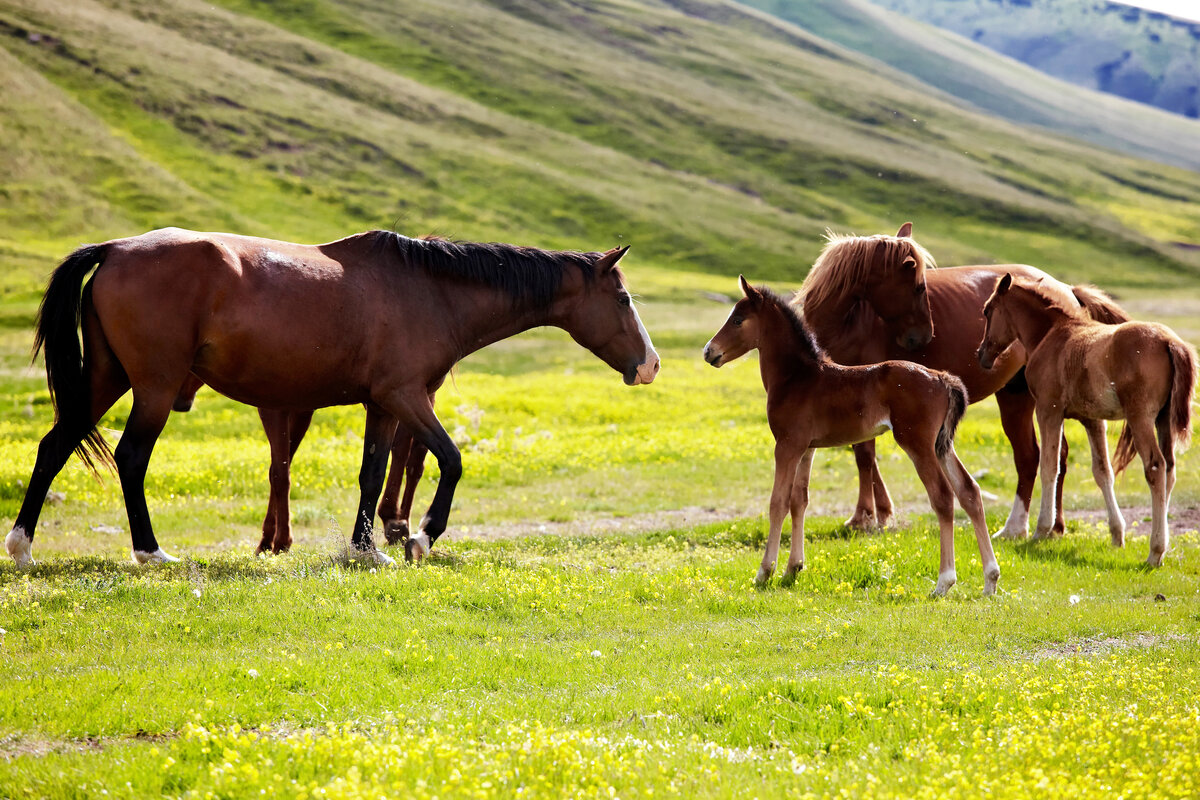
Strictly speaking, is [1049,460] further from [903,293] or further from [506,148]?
[506,148]

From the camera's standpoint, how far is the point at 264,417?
12.2m

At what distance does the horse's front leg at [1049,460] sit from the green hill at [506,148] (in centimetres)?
4315

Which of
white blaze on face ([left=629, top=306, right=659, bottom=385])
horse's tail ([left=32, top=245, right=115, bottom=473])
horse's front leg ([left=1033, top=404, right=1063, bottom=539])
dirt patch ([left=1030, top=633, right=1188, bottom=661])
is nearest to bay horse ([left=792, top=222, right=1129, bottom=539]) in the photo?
horse's front leg ([left=1033, top=404, right=1063, bottom=539])

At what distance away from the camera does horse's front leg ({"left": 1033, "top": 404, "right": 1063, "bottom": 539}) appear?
40.5 ft

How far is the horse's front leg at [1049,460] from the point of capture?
12344mm

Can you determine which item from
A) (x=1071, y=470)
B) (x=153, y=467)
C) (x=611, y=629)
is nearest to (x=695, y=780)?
(x=611, y=629)

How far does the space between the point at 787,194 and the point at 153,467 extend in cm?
9984

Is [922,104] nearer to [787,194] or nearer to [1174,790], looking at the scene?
[787,194]

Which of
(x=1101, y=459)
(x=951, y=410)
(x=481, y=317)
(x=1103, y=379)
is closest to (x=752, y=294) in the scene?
(x=951, y=410)

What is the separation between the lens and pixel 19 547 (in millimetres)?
10031

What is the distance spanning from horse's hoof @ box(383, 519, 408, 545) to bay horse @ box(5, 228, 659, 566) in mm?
1193

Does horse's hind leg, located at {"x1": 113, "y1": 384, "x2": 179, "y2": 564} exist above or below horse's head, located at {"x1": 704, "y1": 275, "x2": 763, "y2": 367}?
below

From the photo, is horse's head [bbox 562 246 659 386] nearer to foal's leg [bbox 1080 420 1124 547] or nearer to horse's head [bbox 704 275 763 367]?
horse's head [bbox 704 275 763 367]

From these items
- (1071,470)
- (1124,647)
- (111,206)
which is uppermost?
(1124,647)
